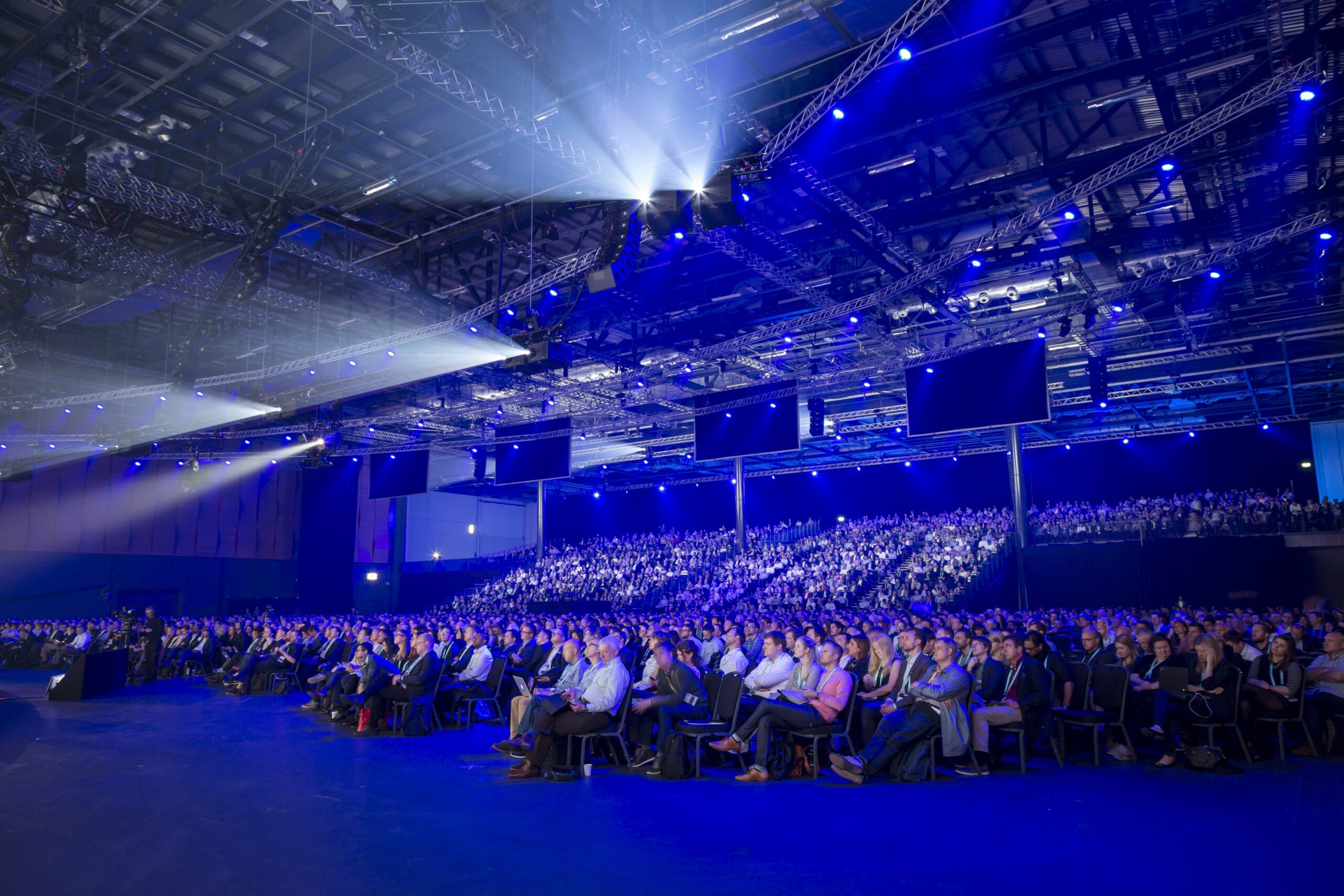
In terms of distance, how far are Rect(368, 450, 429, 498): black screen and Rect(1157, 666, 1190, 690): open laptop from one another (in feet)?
62.0

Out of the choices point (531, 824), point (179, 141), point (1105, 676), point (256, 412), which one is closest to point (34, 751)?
point (531, 824)

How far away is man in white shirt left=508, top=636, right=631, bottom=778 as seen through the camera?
255 inches

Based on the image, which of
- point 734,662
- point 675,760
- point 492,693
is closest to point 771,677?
point 675,760

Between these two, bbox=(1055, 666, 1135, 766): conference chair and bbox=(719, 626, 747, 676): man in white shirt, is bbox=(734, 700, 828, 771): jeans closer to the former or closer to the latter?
bbox=(719, 626, 747, 676): man in white shirt

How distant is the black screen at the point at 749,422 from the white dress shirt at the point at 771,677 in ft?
33.5

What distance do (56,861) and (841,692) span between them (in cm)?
511

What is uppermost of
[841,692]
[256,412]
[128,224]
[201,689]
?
[128,224]

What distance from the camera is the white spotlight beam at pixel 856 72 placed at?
6969 millimetres

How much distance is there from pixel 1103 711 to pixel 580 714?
179 inches

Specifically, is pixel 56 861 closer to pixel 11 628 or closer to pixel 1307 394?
pixel 11 628

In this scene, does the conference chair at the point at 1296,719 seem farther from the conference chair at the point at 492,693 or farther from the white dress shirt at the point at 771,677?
the conference chair at the point at 492,693

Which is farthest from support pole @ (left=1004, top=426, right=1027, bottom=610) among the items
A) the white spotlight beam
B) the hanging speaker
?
the white spotlight beam

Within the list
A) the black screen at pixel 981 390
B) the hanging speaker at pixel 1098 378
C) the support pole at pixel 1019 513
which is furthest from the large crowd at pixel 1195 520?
the black screen at pixel 981 390

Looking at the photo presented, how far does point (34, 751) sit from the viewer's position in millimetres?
7594
